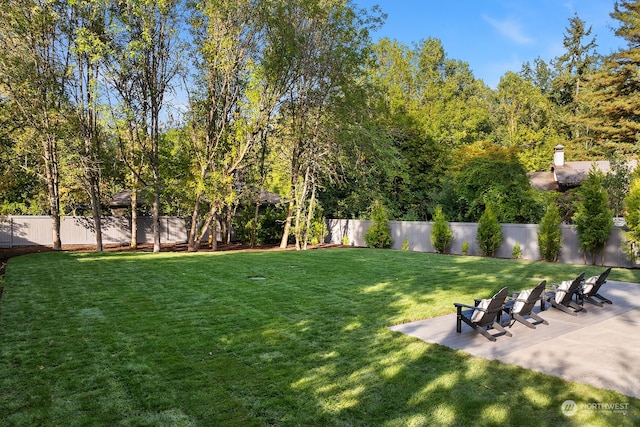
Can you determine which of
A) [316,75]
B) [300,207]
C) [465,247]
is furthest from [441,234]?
[316,75]

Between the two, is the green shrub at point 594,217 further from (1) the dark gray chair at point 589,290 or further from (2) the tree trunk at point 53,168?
(2) the tree trunk at point 53,168

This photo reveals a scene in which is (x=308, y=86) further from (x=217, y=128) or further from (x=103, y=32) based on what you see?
(x=103, y=32)

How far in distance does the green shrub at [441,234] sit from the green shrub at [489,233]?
5.19ft

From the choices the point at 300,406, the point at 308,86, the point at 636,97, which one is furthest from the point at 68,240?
the point at 636,97

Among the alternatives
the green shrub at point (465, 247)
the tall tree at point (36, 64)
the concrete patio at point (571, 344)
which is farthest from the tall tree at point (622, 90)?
the tall tree at point (36, 64)

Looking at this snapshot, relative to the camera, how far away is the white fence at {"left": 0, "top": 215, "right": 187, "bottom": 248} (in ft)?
69.9

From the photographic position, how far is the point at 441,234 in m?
18.5

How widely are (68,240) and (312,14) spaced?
17563 millimetres

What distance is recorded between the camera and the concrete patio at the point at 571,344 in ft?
14.3

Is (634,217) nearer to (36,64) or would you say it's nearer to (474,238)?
(474,238)

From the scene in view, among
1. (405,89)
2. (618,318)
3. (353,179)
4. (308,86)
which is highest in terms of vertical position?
(405,89)

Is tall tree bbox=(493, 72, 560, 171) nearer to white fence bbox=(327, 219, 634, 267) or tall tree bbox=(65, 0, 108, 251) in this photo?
white fence bbox=(327, 219, 634, 267)

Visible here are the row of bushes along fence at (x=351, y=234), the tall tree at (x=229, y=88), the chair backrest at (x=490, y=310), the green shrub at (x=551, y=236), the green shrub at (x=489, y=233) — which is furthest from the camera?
the green shrub at (x=489, y=233)

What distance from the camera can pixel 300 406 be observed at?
3.70m
